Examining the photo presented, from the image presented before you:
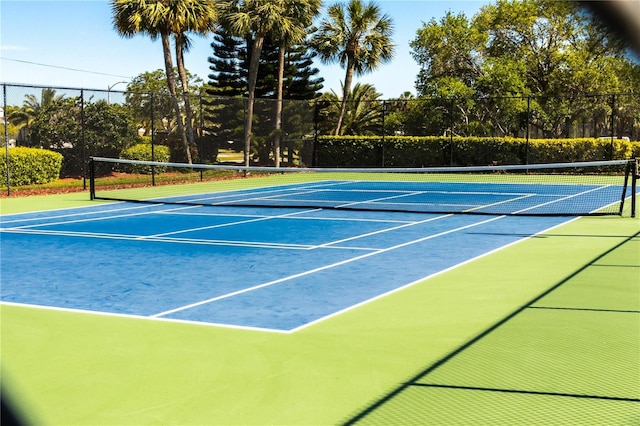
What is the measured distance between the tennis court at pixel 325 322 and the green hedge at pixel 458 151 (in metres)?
17.5

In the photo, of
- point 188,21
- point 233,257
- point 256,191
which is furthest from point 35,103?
point 233,257

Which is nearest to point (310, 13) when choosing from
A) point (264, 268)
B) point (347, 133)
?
point (347, 133)

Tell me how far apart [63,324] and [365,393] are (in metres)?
3.24

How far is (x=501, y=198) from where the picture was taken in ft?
65.2

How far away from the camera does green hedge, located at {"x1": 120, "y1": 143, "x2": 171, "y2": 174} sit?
2732 cm

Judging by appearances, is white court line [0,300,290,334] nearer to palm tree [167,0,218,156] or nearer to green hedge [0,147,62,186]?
green hedge [0,147,62,186]

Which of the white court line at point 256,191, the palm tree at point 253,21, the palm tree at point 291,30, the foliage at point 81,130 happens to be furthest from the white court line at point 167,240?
the palm tree at point 291,30

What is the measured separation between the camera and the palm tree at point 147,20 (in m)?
29.5

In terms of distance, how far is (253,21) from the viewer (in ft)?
106

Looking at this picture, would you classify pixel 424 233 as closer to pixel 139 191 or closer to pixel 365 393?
pixel 365 393

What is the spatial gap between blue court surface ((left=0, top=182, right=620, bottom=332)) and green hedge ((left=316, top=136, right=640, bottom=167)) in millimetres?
14745

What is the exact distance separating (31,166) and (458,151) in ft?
59.0

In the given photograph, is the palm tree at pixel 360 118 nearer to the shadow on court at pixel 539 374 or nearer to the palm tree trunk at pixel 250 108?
the palm tree trunk at pixel 250 108

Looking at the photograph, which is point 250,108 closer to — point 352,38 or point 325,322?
point 352,38
